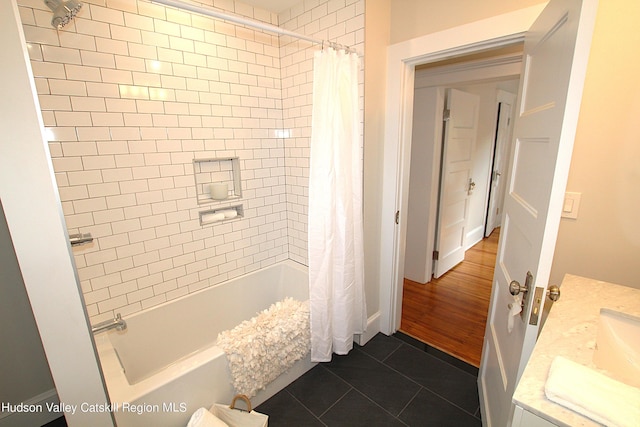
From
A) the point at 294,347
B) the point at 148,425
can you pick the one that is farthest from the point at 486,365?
the point at 148,425

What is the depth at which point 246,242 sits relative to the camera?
7.32ft

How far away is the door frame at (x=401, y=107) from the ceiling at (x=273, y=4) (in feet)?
2.62

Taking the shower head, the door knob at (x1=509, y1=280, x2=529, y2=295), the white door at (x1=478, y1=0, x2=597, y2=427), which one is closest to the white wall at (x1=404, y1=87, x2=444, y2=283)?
the white door at (x1=478, y1=0, x2=597, y2=427)

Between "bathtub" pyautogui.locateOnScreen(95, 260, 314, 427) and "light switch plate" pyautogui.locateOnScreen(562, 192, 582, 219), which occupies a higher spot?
"light switch plate" pyautogui.locateOnScreen(562, 192, 582, 219)

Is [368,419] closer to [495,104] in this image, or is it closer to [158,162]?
[158,162]

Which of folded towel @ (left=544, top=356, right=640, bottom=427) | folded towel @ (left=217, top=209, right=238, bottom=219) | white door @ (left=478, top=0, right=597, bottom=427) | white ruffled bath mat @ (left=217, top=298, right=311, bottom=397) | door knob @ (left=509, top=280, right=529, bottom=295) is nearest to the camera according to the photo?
folded towel @ (left=544, top=356, right=640, bottom=427)

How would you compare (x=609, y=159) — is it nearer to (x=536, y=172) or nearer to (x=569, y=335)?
(x=536, y=172)

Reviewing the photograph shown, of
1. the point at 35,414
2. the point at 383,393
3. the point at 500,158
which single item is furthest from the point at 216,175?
the point at 500,158

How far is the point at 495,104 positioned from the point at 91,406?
15.3ft

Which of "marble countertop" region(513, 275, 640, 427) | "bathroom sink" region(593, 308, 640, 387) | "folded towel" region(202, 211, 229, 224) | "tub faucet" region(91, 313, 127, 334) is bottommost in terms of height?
"tub faucet" region(91, 313, 127, 334)

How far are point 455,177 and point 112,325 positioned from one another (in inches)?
127

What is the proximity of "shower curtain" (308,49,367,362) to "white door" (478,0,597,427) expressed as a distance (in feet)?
2.64

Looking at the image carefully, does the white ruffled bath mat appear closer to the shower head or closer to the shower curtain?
the shower curtain

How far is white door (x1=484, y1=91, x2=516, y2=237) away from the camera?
4.00 meters
